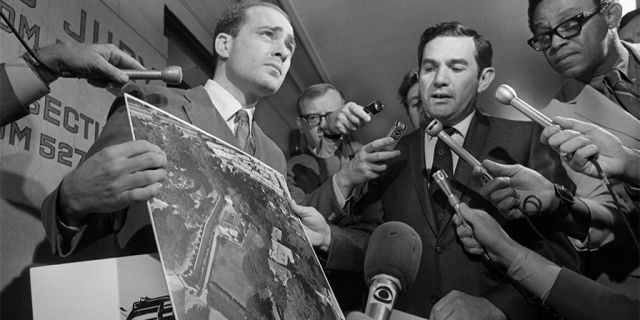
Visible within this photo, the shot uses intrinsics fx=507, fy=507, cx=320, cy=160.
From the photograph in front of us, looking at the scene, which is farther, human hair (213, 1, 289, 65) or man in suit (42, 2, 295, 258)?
human hair (213, 1, 289, 65)

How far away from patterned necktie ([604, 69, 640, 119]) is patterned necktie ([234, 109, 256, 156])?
99 cm

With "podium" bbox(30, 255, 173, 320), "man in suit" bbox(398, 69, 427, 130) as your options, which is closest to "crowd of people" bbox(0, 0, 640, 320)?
"podium" bbox(30, 255, 173, 320)

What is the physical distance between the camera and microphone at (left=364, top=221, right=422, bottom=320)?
0.78 m

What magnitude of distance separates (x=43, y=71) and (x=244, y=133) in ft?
1.70

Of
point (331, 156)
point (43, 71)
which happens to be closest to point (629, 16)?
point (331, 156)

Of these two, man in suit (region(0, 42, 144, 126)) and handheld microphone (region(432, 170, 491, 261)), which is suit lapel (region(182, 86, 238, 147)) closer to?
man in suit (region(0, 42, 144, 126))

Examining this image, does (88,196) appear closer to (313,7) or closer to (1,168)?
(1,168)

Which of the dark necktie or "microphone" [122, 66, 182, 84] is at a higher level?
"microphone" [122, 66, 182, 84]

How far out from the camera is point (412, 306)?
1294 millimetres

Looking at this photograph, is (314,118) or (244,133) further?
(314,118)

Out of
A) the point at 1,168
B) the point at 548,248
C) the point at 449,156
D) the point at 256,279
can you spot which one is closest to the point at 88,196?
the point at 256,279

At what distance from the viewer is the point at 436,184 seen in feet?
4.48

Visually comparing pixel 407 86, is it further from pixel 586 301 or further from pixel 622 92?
pixel 586 301

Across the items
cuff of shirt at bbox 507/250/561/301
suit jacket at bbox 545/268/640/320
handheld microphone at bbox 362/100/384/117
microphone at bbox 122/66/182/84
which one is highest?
microphone at bbox 122/66/182/84
